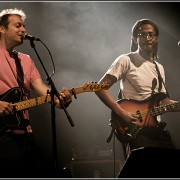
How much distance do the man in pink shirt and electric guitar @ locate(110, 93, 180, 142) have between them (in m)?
1.01

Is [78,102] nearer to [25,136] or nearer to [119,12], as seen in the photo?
[119,12]

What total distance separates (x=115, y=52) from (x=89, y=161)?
5.63 ft

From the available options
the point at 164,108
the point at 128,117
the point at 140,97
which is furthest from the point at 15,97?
the point at 164,108

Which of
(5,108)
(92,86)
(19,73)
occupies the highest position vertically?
Result: (19,73)

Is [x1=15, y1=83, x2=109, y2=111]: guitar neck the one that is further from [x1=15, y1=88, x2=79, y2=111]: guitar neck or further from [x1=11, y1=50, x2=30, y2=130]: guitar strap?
[x1=11, y1=50, x2=30, y2=130]: guitar strap

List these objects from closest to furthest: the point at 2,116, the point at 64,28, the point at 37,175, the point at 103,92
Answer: the point at 37,175 < the point at 2,116 < the point at 103,92 < the point at 64,28

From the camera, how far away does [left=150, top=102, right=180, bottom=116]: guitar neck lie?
423 cm

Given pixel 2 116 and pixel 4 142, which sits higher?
pixel 2 116

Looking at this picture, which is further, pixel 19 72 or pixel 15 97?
pixel 19 72

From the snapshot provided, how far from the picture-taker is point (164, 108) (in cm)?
431

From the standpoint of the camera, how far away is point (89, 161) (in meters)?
4.68

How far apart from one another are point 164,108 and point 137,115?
37 centimetres

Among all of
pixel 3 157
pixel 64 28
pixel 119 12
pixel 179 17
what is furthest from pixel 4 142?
pixel 179 17

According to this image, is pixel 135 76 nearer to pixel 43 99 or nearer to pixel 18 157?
pixel 43 99
